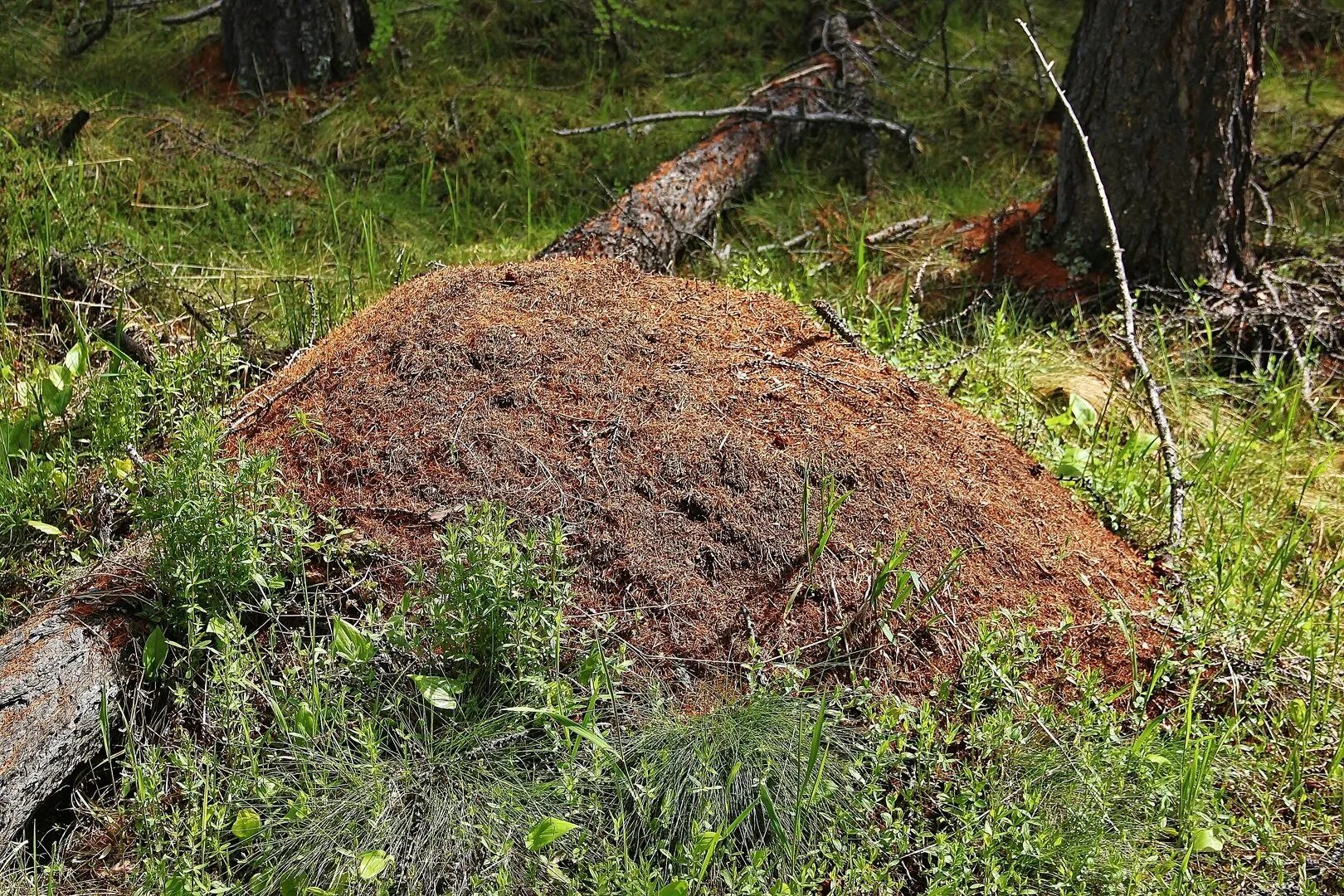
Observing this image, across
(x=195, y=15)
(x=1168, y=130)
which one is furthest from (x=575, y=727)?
(x=195, y=15)

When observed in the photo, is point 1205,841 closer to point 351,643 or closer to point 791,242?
point 351,643

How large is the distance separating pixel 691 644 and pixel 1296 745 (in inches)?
56.9

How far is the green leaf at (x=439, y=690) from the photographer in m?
2.29

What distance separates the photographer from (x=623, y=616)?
2549mm

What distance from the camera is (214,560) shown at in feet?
8.14

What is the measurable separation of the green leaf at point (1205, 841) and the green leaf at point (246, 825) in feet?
6.01

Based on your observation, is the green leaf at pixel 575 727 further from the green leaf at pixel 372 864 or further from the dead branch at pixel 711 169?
the dead branch at pixel 711 169

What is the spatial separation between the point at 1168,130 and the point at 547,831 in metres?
3.74

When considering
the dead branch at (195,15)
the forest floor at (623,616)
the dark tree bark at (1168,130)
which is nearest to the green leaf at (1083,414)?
the forest floor at (623,616)

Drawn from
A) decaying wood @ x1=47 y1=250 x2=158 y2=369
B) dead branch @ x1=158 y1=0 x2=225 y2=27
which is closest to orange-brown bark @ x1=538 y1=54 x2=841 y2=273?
decaying wood @ x1=47 y1=250 x2=158 y2=369

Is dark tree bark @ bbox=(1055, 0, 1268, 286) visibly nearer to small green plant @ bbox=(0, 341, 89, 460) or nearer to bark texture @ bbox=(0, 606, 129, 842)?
small green plant @ bbox=(0, 341, 89, 460)

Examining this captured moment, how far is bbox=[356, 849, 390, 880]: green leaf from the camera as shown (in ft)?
6.71

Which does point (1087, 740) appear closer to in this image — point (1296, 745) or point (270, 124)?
point (1296, 745)

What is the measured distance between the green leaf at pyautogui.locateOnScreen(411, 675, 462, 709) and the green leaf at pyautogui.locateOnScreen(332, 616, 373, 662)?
113mm
